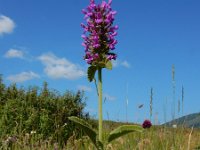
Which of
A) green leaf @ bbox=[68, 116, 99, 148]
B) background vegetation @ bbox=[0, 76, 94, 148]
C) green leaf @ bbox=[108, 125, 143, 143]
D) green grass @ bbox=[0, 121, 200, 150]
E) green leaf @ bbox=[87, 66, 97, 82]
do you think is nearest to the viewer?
green leaf @ bbox=[68, 116, 99, 148]

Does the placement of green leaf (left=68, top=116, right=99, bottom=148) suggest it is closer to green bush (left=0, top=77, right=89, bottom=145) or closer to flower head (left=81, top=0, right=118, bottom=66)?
flower head (left=81, top=0, right=118, bottom=66)

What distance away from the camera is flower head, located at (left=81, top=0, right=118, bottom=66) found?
13.7ft

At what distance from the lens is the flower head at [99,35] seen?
418 cm

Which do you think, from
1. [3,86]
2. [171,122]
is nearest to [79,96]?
[3,86]

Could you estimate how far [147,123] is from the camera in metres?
8.01

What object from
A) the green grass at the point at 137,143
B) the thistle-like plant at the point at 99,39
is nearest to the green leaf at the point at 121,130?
the thistle-like plant at the point at 99,39

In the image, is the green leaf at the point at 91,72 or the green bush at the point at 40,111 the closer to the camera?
the green leaf at the point at 91,72

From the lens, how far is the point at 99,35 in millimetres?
4203

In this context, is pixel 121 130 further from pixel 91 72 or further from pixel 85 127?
pixel 91 72

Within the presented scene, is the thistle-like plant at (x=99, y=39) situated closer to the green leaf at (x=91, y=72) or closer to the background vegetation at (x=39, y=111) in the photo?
the green leaf at (x=91, y=72)

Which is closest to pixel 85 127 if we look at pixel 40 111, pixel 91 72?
pixel 91 72

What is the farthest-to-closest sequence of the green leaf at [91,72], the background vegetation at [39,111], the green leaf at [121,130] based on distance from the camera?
1. the background vegetation at [39,111]
2. the green leaf at [91,72]
3. the green leaf at [121,130]

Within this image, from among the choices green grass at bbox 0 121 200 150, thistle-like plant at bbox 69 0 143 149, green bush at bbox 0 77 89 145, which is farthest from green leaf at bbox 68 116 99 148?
green bush at bbox 0 77 89 145

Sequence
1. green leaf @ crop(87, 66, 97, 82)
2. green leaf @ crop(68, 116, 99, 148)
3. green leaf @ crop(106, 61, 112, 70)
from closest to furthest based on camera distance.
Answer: green leaf @ crop(68, 116, 99, 148) → green leaf @ crop(106, 61, 112, 70) → green leaf @ crop(87, 66, 97, 82)
